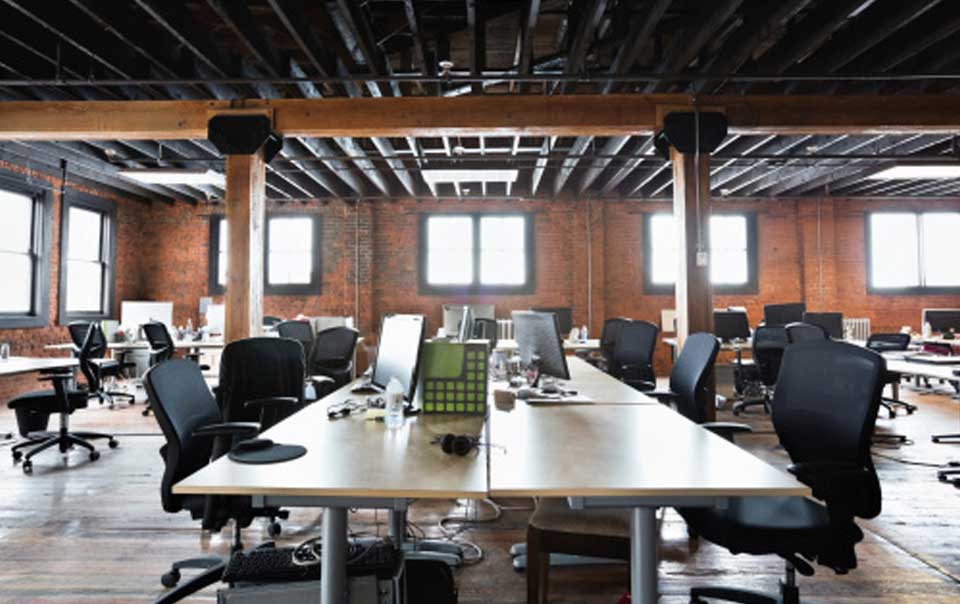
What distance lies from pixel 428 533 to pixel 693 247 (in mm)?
3429

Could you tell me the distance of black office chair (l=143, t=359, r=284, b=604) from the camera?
209 centimetres

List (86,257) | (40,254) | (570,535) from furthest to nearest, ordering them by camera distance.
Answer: (86,257) < (40,254) < (570,535)

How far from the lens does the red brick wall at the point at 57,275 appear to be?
296 inches

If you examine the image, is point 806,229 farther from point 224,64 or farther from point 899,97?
point 224,64

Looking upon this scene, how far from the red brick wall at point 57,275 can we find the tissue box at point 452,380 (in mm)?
8017

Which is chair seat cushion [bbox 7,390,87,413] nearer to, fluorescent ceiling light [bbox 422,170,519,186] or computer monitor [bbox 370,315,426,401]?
computer monitor [bbox 370,315,426,401]

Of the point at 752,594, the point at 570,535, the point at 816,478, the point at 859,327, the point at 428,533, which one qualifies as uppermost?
the point at 859,327

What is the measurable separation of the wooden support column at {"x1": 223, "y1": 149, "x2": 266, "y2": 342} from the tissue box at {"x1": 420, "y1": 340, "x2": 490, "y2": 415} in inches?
119

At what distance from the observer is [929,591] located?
241 centimetres

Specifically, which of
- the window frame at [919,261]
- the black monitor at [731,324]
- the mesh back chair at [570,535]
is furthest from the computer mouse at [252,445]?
the window frame at [919,261]

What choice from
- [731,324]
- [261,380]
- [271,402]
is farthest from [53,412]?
[731,324]

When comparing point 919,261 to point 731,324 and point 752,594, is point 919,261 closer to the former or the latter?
point 731,324

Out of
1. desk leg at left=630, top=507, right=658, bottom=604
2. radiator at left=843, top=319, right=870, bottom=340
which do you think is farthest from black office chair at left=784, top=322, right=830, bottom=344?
desk leg at left=630, top=507, right=658, bottom=604

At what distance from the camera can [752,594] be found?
2117mm
